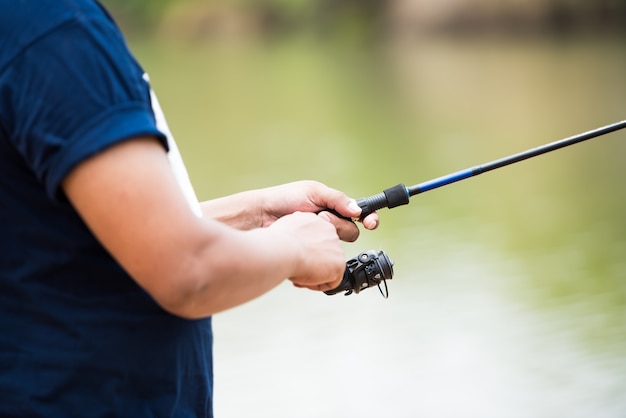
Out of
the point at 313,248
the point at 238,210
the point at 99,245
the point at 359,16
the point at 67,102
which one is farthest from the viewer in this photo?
the point at 359,16

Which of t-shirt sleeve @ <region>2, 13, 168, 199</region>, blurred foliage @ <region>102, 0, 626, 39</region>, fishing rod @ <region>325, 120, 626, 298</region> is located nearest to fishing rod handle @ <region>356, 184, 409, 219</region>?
fishing rod @ <region>325, 120, 626, 298</region>

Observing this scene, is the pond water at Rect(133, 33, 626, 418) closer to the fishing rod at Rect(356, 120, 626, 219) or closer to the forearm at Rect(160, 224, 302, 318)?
the fishing rod at Rect(356, 120, 626, 219)

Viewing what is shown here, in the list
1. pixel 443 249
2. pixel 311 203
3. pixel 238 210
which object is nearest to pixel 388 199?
pixel 311 203

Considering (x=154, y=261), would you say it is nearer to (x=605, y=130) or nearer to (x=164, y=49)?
(x=605, y=130)

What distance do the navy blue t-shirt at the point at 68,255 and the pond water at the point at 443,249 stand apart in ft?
7.62

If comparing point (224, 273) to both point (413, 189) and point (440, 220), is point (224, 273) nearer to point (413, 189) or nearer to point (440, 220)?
point (413, 189)

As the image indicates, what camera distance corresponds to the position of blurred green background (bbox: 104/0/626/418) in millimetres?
3461

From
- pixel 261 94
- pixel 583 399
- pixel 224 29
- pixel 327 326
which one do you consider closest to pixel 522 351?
pixel 583 399

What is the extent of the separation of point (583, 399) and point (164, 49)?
1557 centimetres

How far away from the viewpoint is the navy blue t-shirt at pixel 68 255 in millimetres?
840

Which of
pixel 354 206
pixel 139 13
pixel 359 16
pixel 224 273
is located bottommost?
pixel 359 16

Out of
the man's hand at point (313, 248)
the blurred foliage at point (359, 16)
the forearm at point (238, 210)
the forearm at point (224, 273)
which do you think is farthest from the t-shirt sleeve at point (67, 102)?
the blurred foliage at point (359, 16)

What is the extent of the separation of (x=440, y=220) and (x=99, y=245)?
468 cm

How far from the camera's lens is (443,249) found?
4.96m
